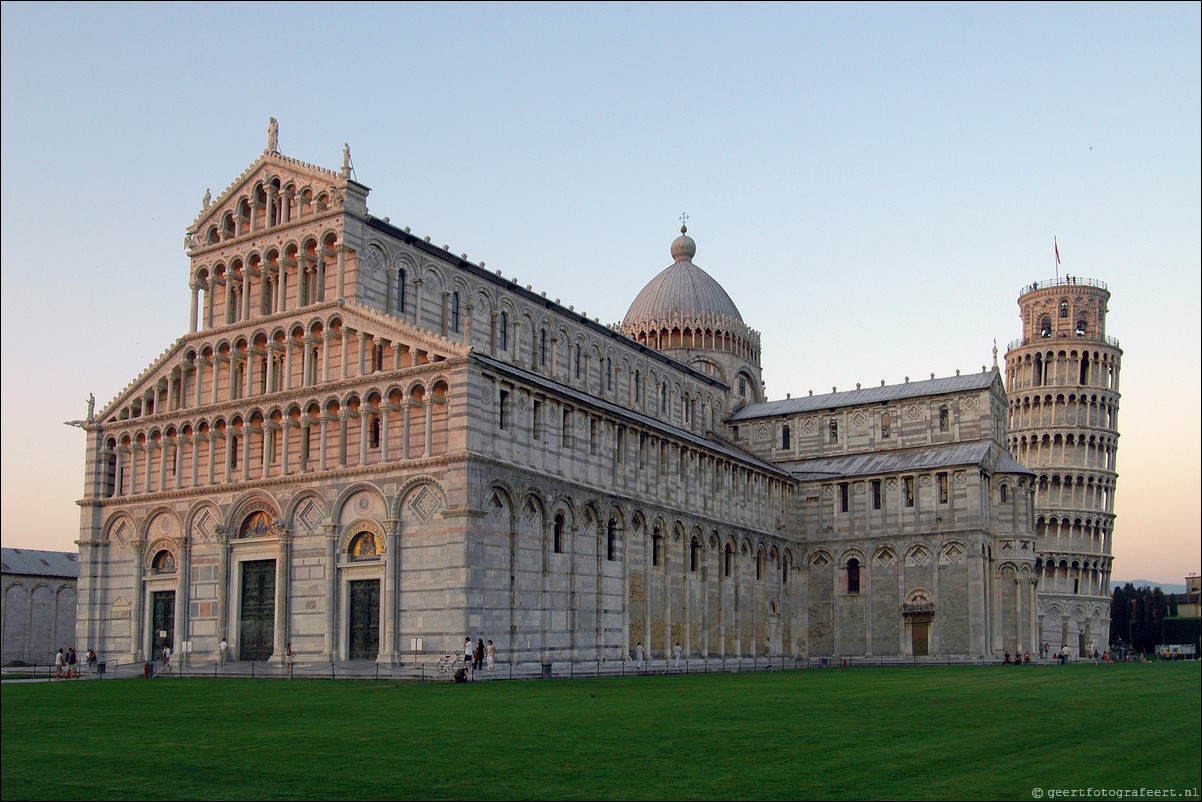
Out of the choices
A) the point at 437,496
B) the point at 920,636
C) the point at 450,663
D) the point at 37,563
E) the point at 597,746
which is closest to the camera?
the point at 597,746

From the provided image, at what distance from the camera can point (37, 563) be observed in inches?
3538

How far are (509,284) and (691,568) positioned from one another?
1879 centimetres

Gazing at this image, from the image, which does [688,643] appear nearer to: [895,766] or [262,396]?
[262,396]

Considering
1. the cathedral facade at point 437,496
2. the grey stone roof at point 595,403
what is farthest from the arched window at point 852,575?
the grey stone roof at point 595,403

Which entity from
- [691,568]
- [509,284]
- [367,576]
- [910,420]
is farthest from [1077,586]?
[367,576]

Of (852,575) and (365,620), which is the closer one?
(365,620)

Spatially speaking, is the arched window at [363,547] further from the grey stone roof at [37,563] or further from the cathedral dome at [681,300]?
the grey stone roof at [37,563]

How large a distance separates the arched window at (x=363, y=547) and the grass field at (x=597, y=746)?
19.1 meters

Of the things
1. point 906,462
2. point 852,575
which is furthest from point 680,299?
point 852,575

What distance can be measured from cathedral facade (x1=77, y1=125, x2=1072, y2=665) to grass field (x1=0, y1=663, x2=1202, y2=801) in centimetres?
1861

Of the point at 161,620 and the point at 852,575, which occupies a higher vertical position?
the point at 852,575

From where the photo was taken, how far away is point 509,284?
62844mm

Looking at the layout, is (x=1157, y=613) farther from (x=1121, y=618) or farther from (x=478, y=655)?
(x=478, y=655)

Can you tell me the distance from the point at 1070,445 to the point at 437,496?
265ft
